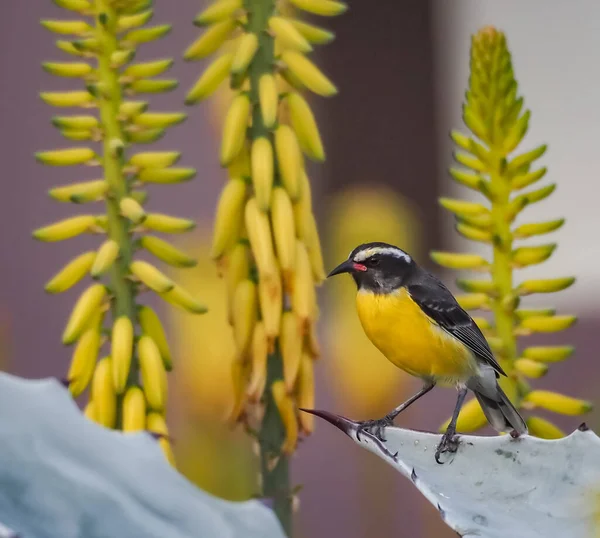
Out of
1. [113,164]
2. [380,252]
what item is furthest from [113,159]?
[380,252]

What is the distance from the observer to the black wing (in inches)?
15.4

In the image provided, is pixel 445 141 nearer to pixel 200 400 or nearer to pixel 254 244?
pixel 200 400

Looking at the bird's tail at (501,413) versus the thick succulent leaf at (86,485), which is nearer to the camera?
the thick succulent leaf at (86,485)

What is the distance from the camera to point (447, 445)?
315mm

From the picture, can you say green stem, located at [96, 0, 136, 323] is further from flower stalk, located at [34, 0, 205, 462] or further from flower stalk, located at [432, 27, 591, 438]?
flower stalk, located at [432, 27, 591, 438]

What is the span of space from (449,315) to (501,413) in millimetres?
51

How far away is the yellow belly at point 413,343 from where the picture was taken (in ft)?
1.29

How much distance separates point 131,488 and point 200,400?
1.18 ft

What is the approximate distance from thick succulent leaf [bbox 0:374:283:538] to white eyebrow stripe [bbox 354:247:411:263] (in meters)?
0.15

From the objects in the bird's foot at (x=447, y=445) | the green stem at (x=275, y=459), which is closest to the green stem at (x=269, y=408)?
the green stem at (x=275, y=459)

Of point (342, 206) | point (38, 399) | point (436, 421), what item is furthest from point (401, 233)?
point (38, 399)

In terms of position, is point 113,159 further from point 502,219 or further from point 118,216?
point 502,219

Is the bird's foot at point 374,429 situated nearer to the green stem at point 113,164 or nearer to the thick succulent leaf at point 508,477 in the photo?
the thick succulent leaf at point 508,477

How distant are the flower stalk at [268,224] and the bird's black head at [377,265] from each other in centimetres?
3
